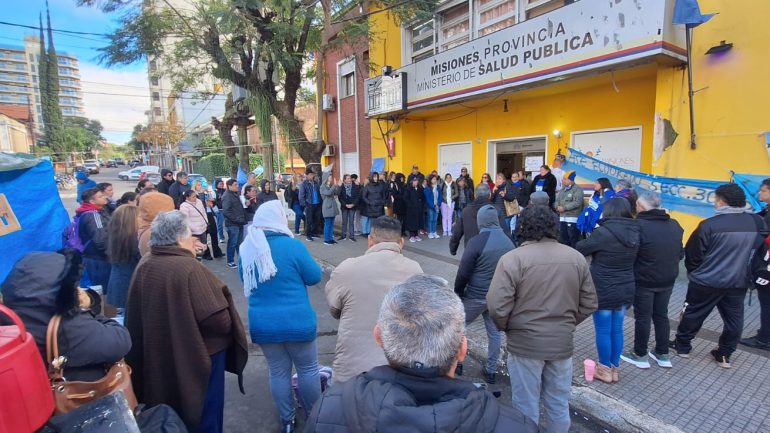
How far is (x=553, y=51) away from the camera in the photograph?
278 inches

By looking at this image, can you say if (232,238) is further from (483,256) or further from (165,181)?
(483,256)

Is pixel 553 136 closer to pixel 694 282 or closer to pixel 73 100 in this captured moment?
pixel 694 282

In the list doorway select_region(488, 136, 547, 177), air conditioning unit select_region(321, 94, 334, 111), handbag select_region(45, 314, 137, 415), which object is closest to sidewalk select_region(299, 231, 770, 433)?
handbag select_region(45, 314, 137, 415)

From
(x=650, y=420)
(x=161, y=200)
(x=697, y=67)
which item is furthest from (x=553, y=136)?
(x=161, y=200)

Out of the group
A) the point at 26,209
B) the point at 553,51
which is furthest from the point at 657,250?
the point at 26,209

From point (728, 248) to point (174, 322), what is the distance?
453 cm

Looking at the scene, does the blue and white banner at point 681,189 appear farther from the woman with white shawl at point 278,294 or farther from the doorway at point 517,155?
the woman with white shawl at point 278,294

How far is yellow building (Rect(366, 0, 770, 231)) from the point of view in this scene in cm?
578

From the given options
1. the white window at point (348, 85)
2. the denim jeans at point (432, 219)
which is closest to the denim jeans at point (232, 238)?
the denim jeans at point (432, 219)

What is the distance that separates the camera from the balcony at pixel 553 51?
19.3 feet

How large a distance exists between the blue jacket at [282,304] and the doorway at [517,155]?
8.25 m

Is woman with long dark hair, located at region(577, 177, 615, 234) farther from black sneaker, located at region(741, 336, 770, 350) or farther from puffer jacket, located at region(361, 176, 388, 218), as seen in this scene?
puffer jacket, located at region(361, 176, 388, 218)

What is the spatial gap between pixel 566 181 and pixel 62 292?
795cm

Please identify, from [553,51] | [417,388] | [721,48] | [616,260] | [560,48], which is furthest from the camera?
[553,51]
